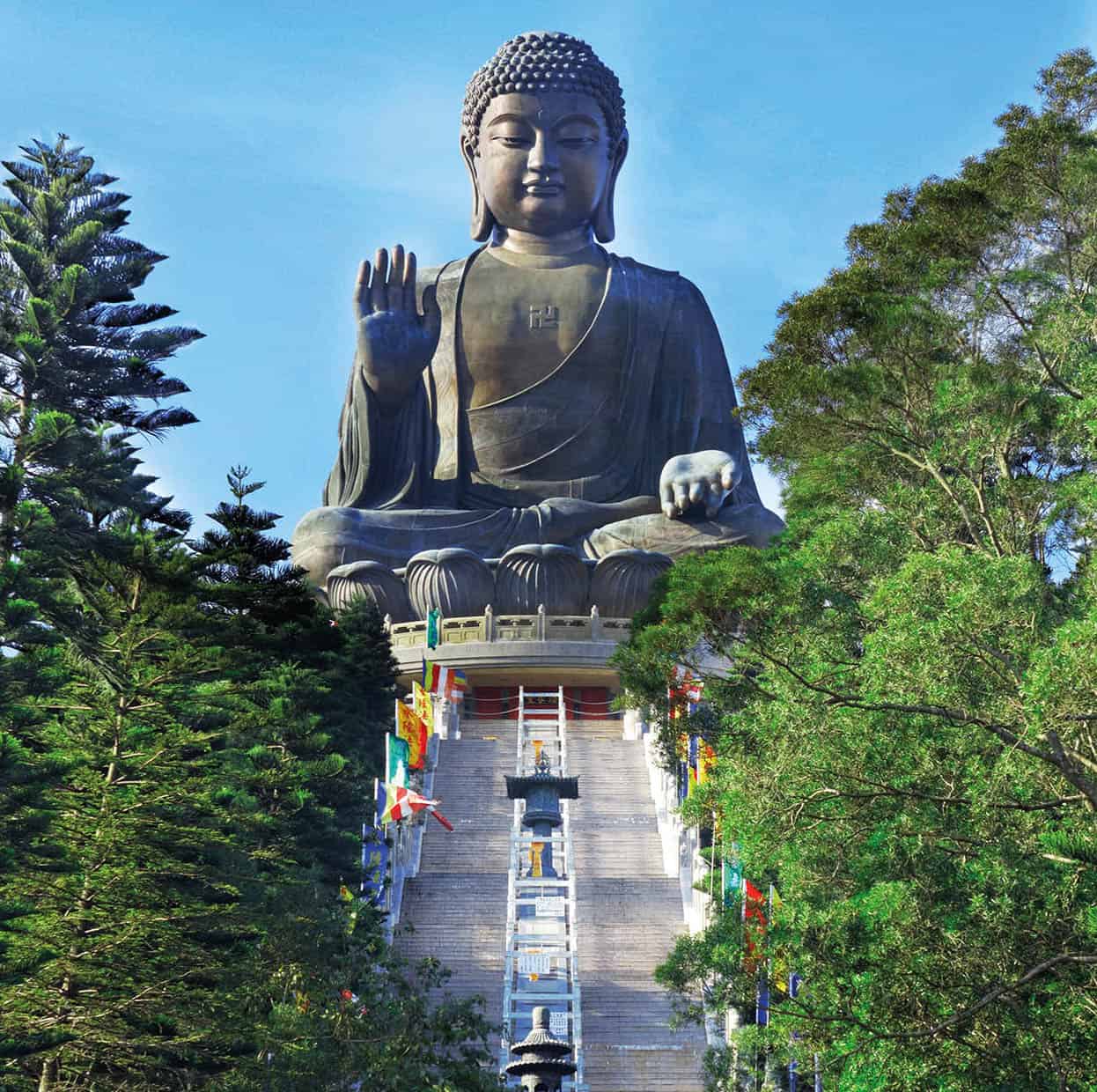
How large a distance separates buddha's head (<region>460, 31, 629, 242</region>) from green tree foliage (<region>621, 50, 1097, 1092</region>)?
58.9 feet

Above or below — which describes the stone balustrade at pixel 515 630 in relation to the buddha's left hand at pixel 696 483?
below

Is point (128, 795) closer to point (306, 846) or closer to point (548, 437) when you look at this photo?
point (306, 846)

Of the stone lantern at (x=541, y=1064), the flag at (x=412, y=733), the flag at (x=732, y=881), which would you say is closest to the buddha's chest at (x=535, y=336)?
the flag at (x=412, y=733)

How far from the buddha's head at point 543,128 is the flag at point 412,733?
510 inches

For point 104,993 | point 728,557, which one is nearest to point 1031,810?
point 728,557

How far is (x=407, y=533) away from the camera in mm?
29359

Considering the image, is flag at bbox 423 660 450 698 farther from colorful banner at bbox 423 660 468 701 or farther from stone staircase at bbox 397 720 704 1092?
stone staircase at bbox 397 720 704 1092

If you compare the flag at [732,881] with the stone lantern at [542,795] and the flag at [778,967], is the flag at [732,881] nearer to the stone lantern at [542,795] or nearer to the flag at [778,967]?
the flag at [778,967]

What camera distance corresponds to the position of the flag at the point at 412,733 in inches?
791

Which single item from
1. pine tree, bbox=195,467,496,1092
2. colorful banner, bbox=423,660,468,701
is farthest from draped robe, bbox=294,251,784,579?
pine tree, bbox=195,467,496,1092

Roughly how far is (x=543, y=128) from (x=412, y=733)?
13.9 meters

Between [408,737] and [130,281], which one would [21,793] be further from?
[408,737]

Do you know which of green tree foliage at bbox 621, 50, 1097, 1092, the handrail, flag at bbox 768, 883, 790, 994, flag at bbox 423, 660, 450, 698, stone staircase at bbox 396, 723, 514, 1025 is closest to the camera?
green tree foliage at bbox 621, 50, 1097, 1092

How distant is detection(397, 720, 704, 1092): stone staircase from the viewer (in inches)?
592
